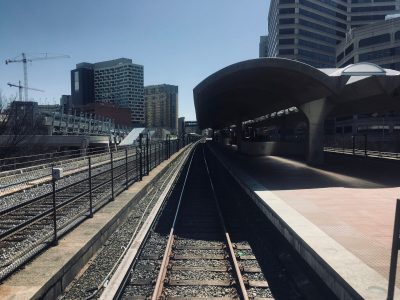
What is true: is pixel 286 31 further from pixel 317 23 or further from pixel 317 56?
pixel 317 56

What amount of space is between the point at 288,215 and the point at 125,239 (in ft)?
15.8

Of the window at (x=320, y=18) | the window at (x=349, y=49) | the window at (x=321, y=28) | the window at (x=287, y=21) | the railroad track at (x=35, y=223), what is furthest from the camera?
the window at (x=321, y=28)

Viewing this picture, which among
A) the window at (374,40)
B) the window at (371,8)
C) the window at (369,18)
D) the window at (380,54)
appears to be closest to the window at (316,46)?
the window at (369,18)

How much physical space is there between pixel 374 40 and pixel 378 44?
152 centimetres

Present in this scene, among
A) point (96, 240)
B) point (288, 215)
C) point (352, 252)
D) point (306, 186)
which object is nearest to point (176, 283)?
point (96, 240)

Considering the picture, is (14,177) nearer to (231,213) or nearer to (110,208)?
(110,208)

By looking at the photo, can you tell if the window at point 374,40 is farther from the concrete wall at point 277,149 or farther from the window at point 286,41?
the concrete wall at point 277,149

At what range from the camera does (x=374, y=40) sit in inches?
2995

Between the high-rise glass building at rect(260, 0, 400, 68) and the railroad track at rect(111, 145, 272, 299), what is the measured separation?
4204 inches

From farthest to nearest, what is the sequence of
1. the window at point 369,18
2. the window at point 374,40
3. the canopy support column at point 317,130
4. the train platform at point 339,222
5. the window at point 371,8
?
the window at point 369,18
the window at point 371,8
the window at point 374,40
the canopy support column at point 317,130
the train platform at point 339,222

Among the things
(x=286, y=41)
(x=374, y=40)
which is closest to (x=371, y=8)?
(x=286, y=41)

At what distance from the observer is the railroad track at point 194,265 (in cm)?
653

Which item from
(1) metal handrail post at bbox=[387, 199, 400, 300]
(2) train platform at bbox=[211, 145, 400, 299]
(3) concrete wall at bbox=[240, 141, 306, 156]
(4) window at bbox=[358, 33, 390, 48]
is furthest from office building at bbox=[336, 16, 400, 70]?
(1) metal handrail post at bbox=[387, 199, 400, 300]

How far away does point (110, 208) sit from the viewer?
1177cm
